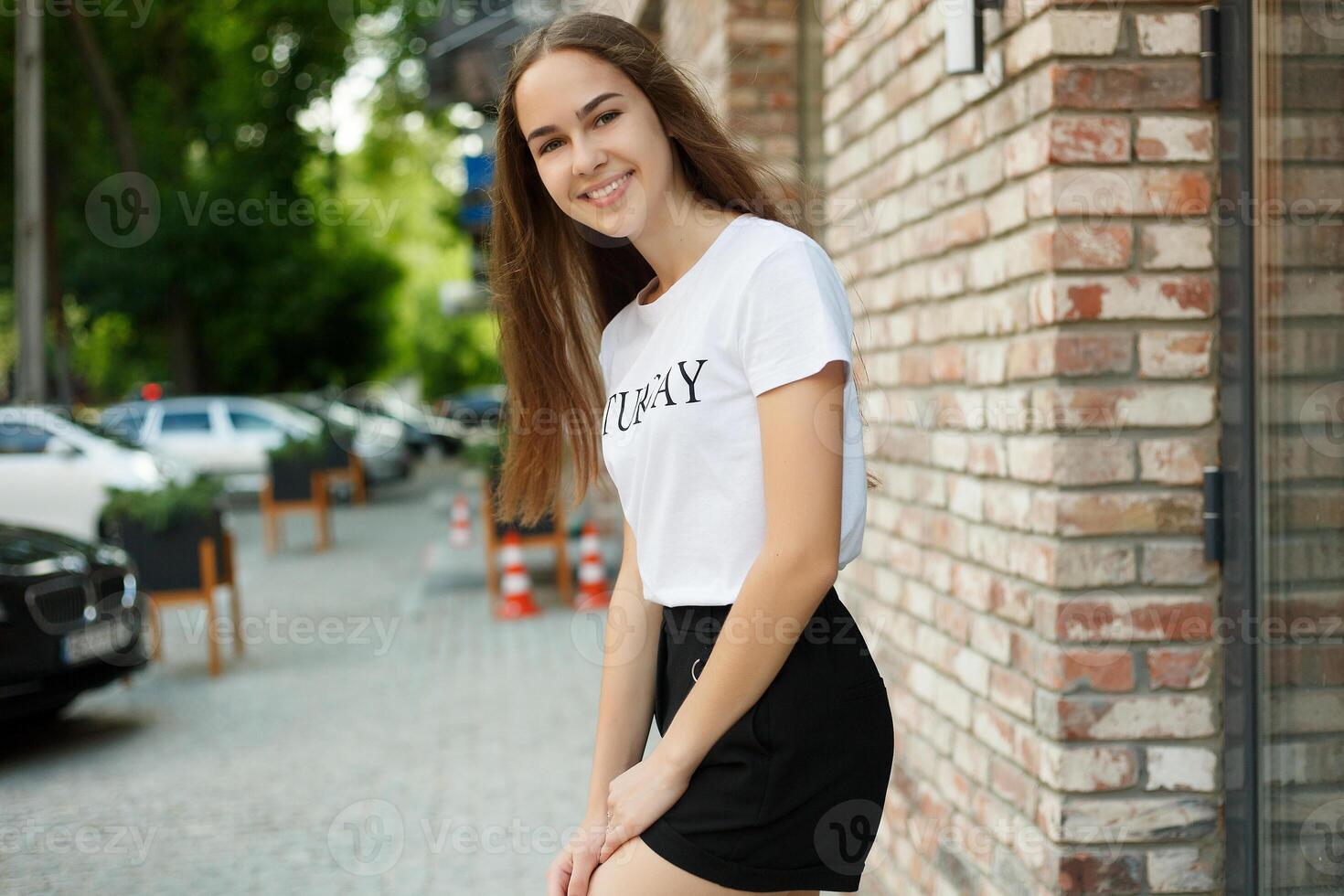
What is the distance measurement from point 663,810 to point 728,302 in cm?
67

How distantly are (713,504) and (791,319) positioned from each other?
267 mm

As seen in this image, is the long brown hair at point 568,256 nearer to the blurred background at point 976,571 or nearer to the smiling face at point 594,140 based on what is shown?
the smiling face at point 594,140

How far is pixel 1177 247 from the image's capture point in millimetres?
2631

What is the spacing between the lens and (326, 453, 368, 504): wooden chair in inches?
773

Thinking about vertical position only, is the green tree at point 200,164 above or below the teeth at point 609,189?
above

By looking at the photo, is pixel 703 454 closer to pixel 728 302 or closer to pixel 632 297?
pixel 728 302

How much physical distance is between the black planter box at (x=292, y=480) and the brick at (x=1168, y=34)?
516 inches

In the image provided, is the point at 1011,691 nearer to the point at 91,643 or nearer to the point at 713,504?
the point at 713,504

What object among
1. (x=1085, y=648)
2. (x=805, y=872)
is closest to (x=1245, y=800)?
(x=1085, y=648)

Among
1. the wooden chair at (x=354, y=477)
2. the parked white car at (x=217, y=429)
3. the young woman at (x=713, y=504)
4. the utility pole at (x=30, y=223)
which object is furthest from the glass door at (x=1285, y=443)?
the parked white car at (x=217, y=429)

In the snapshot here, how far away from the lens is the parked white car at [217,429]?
71.8ft

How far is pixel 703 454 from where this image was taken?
5.82ft

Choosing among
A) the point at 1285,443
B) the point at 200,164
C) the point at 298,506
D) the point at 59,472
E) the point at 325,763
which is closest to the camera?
the point at 1285,443

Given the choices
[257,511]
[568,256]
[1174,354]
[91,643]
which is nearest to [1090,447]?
[1174,354]
